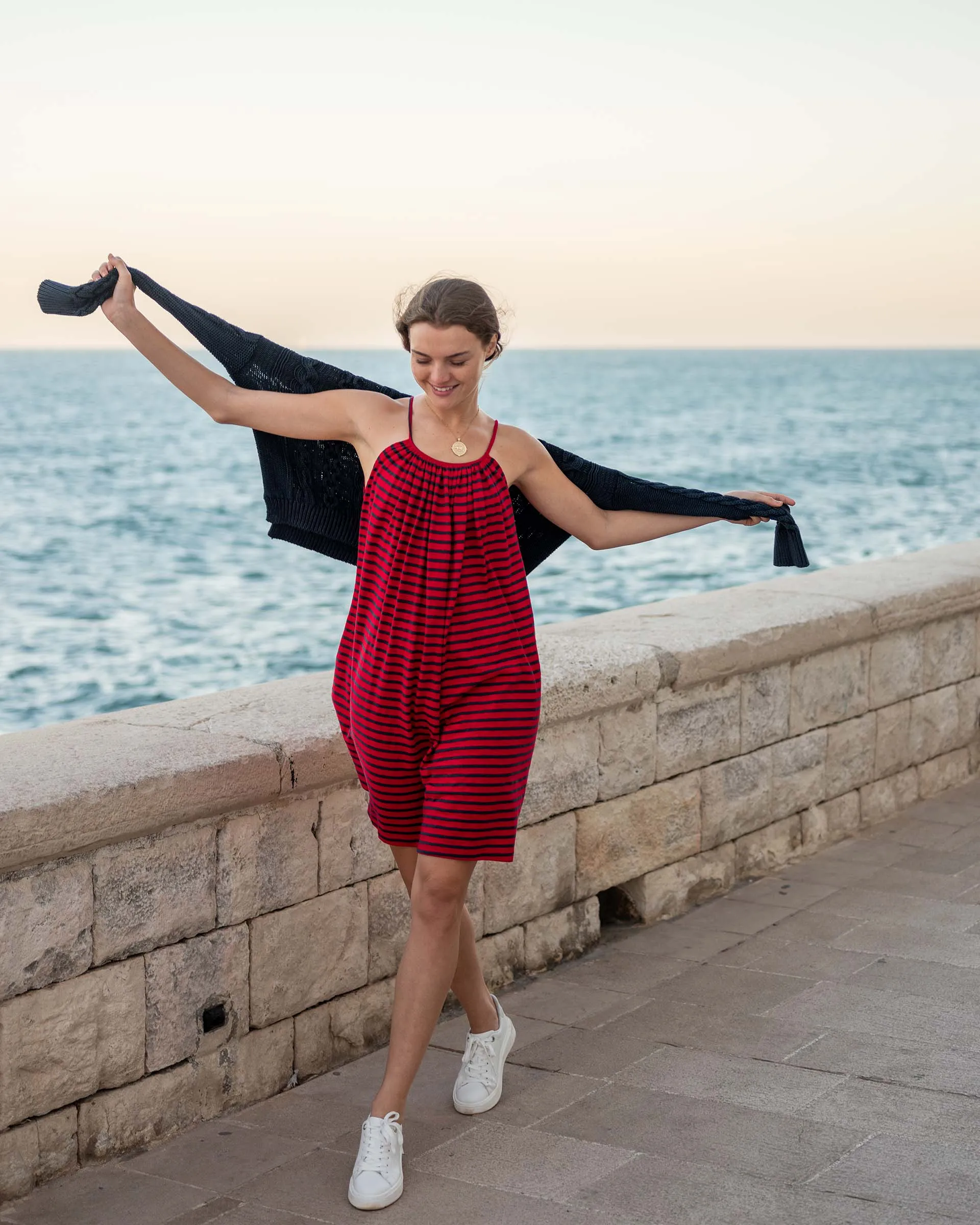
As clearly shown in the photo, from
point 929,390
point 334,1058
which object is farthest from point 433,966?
point 929,390

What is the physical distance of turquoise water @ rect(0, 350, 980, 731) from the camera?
22750mm

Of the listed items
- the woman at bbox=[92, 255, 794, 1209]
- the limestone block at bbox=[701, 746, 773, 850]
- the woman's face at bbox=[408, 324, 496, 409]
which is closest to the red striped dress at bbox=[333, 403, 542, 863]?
the woman at bbox=[92, 255, 794, 1209]

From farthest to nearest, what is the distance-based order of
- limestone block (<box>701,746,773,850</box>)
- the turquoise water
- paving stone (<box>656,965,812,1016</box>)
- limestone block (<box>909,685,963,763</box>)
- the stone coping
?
the turquoise water
limestone block (<box>909,685,963,763</box>)
limestone block (<box>701,746,773,850</box>)
paving stone (<box>656,965,812,1016</box>)
the stone coping

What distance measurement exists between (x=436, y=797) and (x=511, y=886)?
4.08 feet

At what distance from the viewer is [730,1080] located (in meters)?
3.23

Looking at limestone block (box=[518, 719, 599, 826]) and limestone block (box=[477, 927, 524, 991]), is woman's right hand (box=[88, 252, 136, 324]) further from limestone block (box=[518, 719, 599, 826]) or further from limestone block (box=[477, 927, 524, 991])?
limestone block (box=[477, 927, 524, 991])

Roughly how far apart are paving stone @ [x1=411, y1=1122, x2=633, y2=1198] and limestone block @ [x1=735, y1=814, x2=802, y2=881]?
1940 millimetres

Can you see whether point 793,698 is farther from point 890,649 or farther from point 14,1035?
point 14,1035

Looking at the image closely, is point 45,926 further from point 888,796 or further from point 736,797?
point 888,796

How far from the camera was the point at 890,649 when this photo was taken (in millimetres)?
5336

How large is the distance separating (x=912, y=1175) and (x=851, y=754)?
2611 mm

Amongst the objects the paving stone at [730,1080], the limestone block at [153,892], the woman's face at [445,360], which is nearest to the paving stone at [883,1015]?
the paving stone at [730,1080]

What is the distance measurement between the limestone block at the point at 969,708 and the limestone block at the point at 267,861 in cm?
347

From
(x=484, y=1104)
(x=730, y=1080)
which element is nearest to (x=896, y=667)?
(x=730, y=1080)
